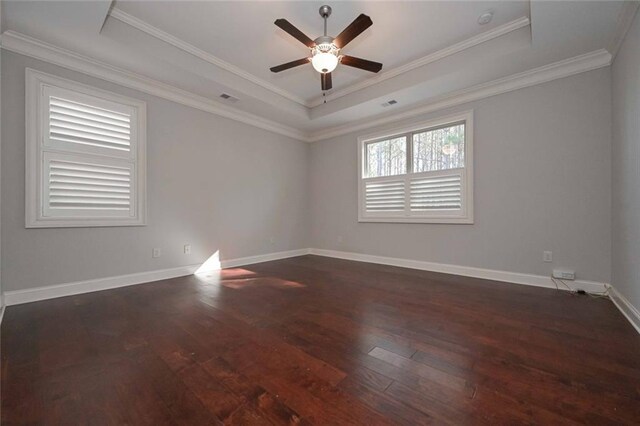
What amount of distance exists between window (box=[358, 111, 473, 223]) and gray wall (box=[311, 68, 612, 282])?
0.15 m

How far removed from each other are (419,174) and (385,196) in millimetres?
678

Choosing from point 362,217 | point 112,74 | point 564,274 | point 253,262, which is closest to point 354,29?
point 112,74

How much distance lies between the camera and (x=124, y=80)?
3.12 metres

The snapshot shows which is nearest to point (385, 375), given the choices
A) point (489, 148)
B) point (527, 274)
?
point (527, 274)

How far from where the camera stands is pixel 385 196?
4.44 m

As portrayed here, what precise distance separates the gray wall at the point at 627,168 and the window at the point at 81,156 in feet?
16.4

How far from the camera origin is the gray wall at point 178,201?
97.4 inches

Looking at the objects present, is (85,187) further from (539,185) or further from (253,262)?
(539,185)

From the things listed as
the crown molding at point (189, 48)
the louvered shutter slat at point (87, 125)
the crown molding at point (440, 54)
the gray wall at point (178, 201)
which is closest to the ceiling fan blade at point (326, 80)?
the crown molding at point (440, 54)

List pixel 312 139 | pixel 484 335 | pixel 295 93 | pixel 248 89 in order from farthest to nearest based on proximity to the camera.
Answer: pixel 312 139, pixel 295 93, pixel 248 89, pixel 484 335

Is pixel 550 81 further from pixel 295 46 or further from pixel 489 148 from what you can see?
pixel 295 46

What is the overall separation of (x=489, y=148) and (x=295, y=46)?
2.85 m

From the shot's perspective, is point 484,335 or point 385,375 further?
point 484,335

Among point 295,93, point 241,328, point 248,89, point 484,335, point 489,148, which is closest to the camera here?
point 484,335
